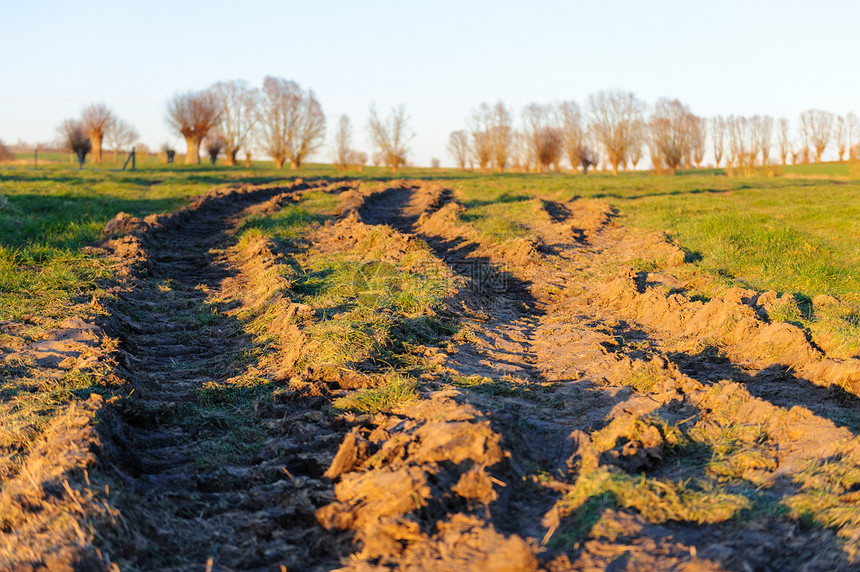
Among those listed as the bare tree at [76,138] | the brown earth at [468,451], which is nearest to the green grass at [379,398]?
the brown earth at [468,451]

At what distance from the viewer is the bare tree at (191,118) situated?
44625mm

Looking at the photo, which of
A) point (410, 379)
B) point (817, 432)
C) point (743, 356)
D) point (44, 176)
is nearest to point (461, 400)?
point (410, 379)

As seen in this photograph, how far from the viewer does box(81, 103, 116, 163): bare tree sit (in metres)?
41.7

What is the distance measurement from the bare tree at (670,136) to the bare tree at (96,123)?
4893 cm

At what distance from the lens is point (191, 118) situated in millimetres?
45000

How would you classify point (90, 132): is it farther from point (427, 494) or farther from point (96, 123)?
point (427, 494)

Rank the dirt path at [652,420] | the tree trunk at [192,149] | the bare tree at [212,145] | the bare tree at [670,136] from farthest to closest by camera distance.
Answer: the bare tree at [670,136] < the bare tree at [212,145] < the tree trunk at [192,149] < the dirt path at [652,420]

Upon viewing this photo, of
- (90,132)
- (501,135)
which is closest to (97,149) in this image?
(90,132)

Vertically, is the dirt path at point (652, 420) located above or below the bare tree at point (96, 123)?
below

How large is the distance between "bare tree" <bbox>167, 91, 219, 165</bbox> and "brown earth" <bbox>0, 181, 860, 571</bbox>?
138 ft

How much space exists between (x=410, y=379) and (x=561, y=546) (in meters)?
2.04

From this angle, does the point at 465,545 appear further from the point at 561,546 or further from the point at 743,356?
the point at 743,356

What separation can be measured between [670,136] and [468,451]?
65.6 metres

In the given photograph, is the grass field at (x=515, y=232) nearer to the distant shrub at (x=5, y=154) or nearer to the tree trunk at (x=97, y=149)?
the tree trunk at (x=97, y=149)
